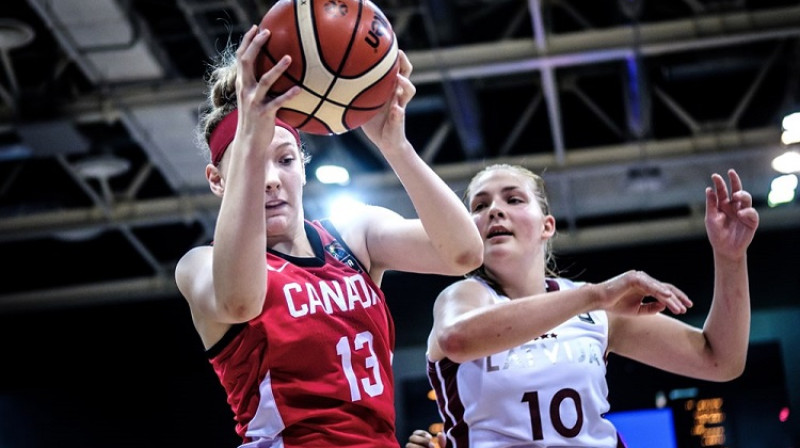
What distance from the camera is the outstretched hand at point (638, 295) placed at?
247cm

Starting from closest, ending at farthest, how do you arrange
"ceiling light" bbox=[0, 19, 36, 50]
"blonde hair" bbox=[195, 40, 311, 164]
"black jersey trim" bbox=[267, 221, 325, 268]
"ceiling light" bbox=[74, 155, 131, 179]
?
"black jersey trim" bbox=[267, 221, 325, 268] → "blonde hair" bbox=[195, 40, 311, 164] → "ceiling light" bbox=[0, 19, 36, 50] → "ceiling light" bbox=[74, 155, 131, 179]

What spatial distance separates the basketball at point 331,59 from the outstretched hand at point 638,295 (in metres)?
0.77

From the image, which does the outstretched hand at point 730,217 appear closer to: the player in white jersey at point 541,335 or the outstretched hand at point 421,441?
the player in white jersey at point 541,335

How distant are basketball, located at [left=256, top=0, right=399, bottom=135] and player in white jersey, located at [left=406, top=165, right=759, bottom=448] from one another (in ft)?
2.53

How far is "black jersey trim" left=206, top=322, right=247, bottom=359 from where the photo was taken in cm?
250

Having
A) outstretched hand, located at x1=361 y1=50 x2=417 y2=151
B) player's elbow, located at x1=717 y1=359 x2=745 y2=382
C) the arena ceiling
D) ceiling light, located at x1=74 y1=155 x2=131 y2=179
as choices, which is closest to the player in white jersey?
player's elbow, located at x1=717 y1=359 x2=745 y2=382

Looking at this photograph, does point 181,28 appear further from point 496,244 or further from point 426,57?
point 496,244

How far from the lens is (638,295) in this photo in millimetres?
2641

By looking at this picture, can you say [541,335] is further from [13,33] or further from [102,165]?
[102,165]

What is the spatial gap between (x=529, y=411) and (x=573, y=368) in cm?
20

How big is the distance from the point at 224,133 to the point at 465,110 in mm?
6387

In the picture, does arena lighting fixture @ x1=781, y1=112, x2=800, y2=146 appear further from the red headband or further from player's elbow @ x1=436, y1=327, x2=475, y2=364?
the red headband

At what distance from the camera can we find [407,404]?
10453 millimetres

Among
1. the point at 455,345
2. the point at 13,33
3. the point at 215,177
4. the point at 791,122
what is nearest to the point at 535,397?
the point at 455,345
